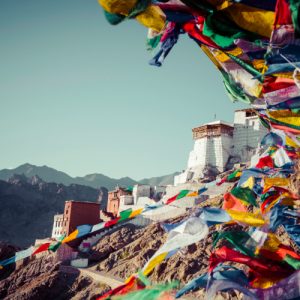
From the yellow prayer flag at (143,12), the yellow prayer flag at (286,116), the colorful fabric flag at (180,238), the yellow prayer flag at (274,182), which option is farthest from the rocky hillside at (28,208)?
the yellow prayer flag at (143,12)

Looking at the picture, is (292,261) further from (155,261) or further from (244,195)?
(244,195)

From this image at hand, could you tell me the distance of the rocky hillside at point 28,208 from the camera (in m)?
90.2

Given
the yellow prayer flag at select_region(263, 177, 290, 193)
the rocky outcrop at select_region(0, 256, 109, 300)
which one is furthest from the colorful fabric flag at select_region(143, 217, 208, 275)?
the rocky outcrop at select_region(0, 256, 109, 300)

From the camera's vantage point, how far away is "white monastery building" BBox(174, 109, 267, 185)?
4516 cm

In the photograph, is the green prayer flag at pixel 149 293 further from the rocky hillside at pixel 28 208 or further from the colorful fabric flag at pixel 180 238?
the rocky hillside at pixel 28 208

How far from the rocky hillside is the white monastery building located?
59851 mm

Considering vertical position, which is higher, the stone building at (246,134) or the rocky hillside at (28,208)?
the stone building at (246,134)

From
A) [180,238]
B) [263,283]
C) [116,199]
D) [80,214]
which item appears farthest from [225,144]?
[180,238]

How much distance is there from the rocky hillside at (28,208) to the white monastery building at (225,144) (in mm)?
59851

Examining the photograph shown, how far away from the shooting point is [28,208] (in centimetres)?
9688

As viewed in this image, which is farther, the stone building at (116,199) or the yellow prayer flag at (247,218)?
the stone building at (116,199)

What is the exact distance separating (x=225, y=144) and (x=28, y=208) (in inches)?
2841

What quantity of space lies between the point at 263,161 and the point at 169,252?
7041mm

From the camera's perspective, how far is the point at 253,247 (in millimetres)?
4773
